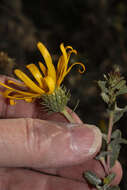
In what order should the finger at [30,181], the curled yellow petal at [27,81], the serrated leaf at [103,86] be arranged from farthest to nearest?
the finger at [30,181] < the curled yellow petal at [27,81] < the serrated leaf at [103,86]

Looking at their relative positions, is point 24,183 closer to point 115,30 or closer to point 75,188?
point 75,188

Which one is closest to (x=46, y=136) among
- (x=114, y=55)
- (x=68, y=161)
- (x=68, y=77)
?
(x=68, y=161)

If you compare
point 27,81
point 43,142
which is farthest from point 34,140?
point 27,81

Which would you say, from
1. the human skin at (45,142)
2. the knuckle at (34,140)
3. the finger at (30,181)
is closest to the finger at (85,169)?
the finger at (30,181)

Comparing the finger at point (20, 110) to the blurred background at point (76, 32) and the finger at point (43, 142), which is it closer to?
the finger at point (43, 142)

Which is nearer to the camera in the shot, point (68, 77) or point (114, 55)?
point (68, 77)

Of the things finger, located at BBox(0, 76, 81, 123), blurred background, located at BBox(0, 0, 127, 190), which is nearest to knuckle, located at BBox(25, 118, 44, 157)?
finger, located at BBox(0, 76, 81, 123)
